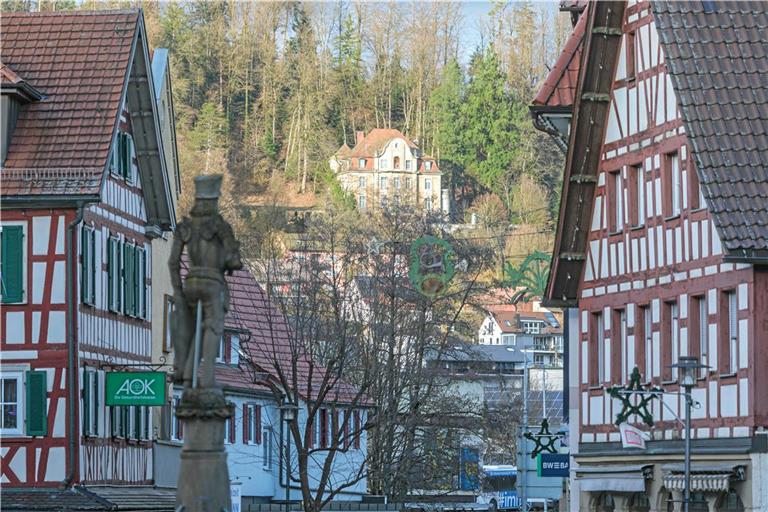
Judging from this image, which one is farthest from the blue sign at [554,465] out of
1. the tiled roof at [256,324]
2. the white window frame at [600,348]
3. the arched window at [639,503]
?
the tiled roof at [256,324]

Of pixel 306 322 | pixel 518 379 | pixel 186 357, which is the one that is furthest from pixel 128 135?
pixel 518 379

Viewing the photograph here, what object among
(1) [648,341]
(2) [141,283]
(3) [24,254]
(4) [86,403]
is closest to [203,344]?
(1) [648,341]

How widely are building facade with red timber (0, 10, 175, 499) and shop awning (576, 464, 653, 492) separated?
8249mm

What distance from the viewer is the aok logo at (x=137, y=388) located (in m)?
36.6

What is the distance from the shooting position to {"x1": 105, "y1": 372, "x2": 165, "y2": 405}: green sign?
36469mm

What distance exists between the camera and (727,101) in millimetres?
32062

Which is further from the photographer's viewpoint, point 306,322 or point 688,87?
point 306,322

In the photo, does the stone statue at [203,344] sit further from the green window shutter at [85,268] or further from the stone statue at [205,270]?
the green window shutter at [85,268]

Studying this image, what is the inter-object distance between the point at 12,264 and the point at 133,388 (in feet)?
9.67

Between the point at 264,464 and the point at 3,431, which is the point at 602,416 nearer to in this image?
the point at 3,431

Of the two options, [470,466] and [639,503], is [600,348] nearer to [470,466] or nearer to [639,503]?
[639,503]

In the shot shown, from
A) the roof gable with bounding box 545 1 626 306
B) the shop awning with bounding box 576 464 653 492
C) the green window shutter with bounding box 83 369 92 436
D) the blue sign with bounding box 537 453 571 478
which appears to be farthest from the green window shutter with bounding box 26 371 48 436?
the shop awning with bounding box 576 464 653 492

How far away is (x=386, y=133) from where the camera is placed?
195750mm

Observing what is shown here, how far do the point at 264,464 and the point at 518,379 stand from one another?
73.4 m
